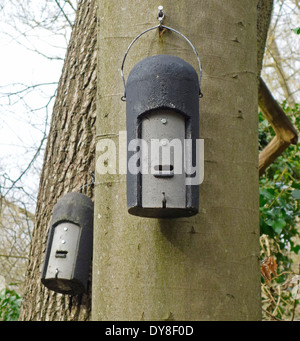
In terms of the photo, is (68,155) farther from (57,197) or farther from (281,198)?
(281,198)

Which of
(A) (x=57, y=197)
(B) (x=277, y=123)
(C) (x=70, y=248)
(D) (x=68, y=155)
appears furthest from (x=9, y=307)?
(B) (x=277, y=123)

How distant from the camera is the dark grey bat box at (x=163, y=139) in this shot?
146 centimetres

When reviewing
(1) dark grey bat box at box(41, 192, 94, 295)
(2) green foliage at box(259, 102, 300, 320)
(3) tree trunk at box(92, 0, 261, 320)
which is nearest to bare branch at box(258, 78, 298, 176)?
(2) green foliage at box(259, 102, 300, 320)

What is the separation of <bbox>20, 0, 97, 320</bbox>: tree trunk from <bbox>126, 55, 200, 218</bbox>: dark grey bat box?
4.01 ft

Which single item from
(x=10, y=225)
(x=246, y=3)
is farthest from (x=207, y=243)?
(x=10, y=225)

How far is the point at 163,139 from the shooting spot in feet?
4.86

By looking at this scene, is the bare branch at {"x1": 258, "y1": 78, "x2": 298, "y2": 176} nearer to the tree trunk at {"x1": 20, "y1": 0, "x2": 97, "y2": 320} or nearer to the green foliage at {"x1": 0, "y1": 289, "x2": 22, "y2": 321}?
the tree trunk at {"x1": 20, "y1": 0, "x2": 97, "y2": 320}

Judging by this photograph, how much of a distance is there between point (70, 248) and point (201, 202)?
3.16 feet

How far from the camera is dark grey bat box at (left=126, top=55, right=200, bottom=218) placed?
4.79 feet

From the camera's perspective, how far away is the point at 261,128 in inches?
190
